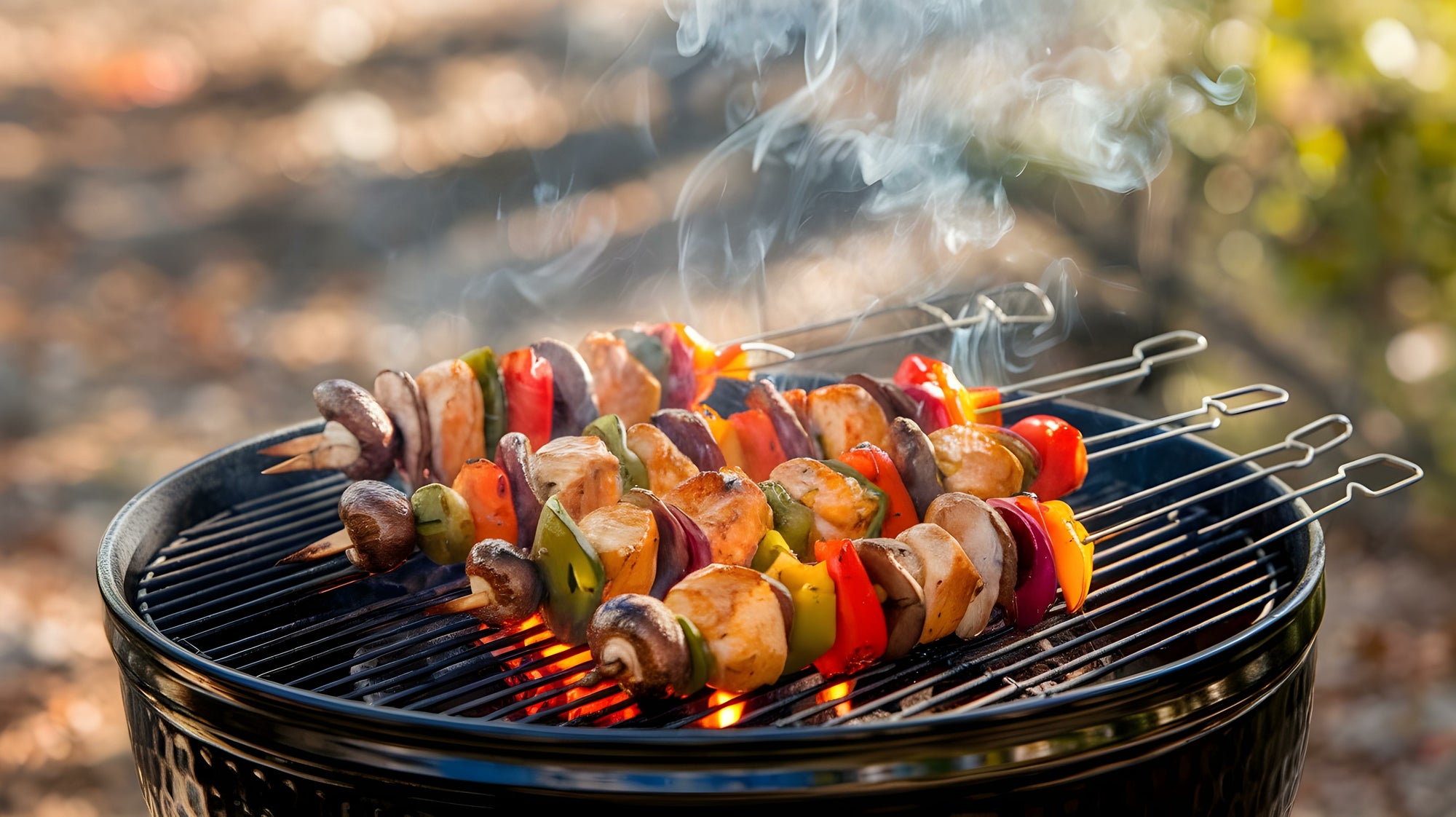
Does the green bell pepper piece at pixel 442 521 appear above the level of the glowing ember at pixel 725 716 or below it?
above

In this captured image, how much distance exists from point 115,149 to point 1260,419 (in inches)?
289

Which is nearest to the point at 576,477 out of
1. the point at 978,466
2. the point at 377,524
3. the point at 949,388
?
the point at 377,524

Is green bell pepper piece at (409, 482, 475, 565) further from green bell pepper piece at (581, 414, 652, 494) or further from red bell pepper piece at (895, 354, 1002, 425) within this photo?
red bell pepper piece at (895, 354, 1002, 425)

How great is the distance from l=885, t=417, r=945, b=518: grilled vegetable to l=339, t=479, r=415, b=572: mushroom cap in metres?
0.97

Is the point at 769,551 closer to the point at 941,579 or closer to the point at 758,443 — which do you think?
the point at 941,579

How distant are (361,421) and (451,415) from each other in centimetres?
20

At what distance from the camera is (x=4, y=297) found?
264 inches

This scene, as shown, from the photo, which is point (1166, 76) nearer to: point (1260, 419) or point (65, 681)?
point (1260, 419)

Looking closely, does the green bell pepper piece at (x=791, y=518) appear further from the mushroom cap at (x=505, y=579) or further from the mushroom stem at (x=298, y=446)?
the mushroom stem at (x=298, y=446)

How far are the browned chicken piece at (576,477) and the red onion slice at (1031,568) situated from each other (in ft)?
2.47

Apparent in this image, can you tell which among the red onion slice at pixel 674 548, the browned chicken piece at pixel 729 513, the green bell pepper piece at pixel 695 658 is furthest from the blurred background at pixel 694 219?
the green bell pepper piece at pixel 695 658

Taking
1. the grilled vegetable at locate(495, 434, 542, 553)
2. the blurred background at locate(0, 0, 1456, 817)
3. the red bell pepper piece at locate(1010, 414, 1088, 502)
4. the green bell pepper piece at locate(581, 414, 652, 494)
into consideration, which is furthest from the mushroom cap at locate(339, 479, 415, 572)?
the blurred background at locate(0, 0, 1456, 817)

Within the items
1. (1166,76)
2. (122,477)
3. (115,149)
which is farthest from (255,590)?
(115,149)

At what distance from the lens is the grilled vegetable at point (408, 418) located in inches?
93.7
